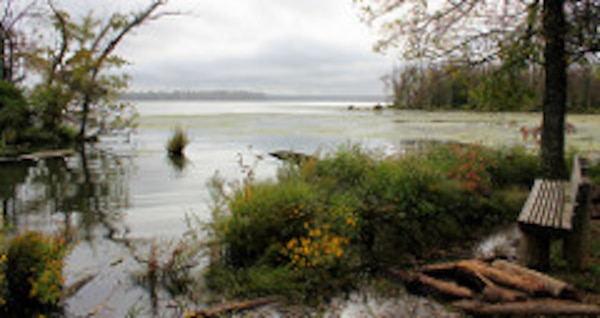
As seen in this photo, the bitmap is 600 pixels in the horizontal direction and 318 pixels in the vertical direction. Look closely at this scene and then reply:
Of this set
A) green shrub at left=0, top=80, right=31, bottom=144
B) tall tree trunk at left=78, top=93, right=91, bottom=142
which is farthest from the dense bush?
tall tree trunk at left=78, top=93, right=91, bottom=142

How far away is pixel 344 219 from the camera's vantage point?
5.23m

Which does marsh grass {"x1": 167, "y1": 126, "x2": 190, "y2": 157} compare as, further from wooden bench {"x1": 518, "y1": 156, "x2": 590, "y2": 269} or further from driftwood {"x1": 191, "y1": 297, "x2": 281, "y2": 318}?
wooden bench {"x1": 518, "y1": 156, "x2": 590, "y2": 269}

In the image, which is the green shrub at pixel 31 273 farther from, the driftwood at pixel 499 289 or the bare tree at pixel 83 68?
the bare tree at pixel 83 68

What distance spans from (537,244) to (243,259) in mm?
3021

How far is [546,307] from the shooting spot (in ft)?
11.7

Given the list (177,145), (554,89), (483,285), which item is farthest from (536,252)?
(177,145)

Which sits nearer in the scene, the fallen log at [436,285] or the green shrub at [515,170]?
the fallen log at [436,285]

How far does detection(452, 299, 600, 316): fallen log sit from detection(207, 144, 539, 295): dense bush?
1.30 metres

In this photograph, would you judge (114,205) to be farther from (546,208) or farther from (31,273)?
(546,208)

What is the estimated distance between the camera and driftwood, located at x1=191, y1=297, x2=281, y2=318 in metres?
3.89

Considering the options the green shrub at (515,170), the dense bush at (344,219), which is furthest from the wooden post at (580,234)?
the green shrub at (515,170)

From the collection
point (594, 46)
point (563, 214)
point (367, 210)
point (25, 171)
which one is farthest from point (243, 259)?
point (25, 171)

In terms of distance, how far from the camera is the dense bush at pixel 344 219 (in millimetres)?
4742

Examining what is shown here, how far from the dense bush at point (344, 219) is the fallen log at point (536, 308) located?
1.30m
